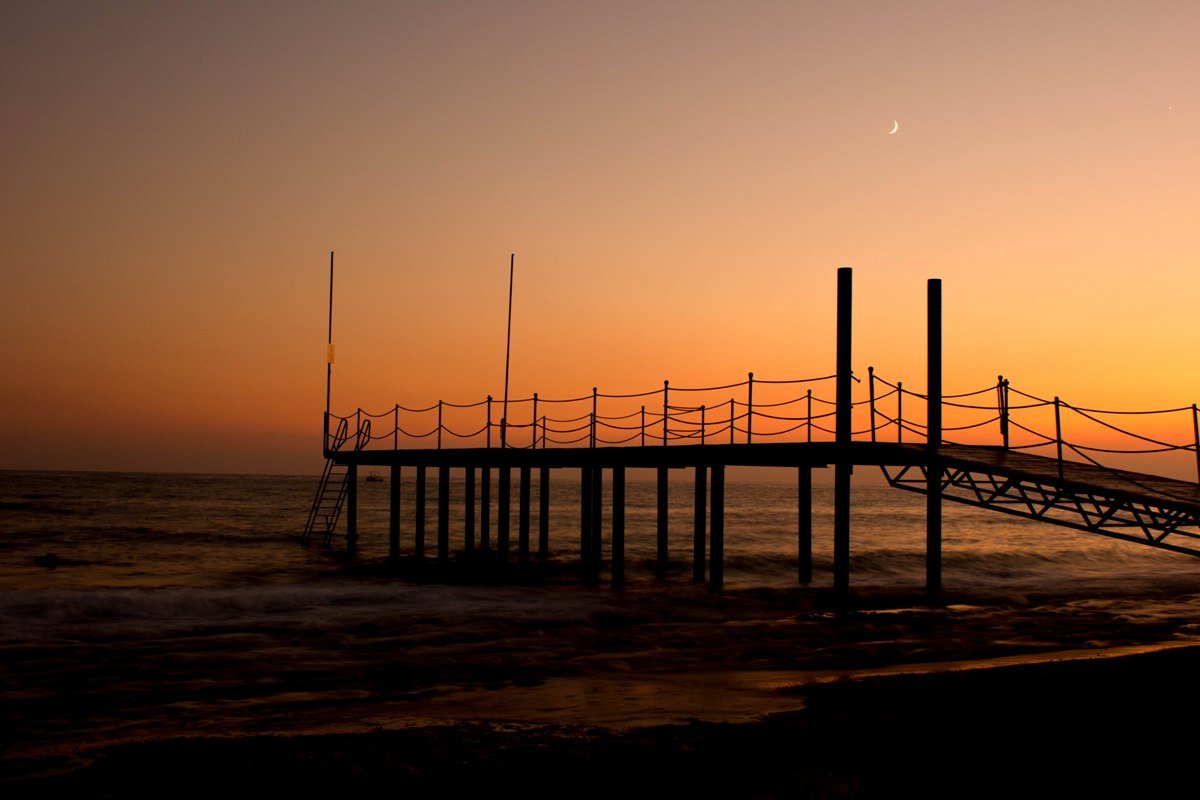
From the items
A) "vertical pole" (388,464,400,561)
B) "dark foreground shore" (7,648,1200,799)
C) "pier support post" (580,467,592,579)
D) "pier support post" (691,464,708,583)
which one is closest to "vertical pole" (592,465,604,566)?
"pier support post" (580,467,592,579)

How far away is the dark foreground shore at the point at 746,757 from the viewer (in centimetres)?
680

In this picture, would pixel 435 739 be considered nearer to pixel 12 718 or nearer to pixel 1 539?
pixel 12 718

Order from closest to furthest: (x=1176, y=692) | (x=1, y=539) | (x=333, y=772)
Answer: (x=333, y=772)
(x=1176, y=692)
(x=1, y=539)

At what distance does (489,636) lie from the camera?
1742cm

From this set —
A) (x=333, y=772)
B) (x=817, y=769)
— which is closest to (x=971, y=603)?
(x=817, y=769)

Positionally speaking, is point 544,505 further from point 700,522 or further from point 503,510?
point 700,522

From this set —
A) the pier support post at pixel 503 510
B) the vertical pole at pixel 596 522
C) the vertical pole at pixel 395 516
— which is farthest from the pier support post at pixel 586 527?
the vertical pole at pixel 395 516

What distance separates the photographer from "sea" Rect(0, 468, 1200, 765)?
35.0 feet

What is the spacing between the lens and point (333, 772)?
7.37 meters

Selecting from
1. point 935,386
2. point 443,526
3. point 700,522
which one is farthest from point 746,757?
point 443,526

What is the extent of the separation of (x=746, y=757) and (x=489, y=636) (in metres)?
10.5

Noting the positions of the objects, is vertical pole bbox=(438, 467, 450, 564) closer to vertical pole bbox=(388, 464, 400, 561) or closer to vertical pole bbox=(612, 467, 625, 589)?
vertical pole bbox=(388, 464, 400, 561)

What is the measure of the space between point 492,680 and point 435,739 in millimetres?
4746

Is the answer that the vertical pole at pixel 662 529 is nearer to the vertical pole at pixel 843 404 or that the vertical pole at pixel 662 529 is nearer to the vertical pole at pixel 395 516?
the vertical pole at pixel 843 404
